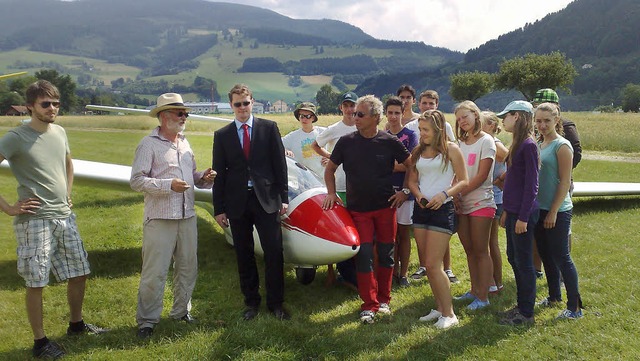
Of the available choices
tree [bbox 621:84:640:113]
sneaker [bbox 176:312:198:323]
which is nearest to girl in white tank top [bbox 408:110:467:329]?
sneaker [bbox 176:312:198:323]

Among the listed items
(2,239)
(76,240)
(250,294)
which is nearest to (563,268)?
(250,294)

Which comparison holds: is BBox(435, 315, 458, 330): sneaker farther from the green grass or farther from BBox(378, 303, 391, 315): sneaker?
BBox(378, 303, 391, 315): sneaker

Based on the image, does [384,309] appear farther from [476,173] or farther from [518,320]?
[476,173]

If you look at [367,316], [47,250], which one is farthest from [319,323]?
[47,250]

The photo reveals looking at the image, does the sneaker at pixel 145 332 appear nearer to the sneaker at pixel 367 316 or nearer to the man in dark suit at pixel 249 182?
the man in dark suit at pixel 249 182

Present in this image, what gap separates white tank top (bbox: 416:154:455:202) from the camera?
446 cm

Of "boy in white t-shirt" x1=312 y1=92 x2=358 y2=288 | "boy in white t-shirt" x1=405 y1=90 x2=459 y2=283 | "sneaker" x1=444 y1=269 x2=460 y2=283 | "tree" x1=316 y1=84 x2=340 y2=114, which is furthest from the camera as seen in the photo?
"tree" x1=316 y1=84 x2=340 y2=114

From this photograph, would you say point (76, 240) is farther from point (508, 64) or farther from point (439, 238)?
point (508, 64)

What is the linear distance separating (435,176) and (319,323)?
1.92 m

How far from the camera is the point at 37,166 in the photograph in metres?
3.92

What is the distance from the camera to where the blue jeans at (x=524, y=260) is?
175 inches

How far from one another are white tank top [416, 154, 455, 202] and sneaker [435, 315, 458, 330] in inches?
47.7

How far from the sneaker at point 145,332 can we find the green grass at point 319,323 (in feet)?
0.26

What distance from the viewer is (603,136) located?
26.6 metres
